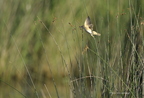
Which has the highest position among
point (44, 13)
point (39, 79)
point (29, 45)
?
point (44, 13)

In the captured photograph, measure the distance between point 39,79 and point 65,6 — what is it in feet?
4.28

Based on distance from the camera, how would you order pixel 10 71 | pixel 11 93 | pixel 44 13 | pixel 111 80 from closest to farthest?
1. pixel 111 80
2. pixel 11 93
3. pixel 10 71
4. pixel 44 13

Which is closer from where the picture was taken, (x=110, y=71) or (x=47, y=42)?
(x=110, y=71)

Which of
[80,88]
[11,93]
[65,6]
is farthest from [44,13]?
[80,88]

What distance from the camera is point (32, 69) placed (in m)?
7.55

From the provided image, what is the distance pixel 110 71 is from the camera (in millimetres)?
3346

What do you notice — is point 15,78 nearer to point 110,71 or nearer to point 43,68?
point 43,68

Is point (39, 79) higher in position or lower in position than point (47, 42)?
lower

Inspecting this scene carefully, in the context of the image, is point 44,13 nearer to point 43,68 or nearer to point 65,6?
point 65,6

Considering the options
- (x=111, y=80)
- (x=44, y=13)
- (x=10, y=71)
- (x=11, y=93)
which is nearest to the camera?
(x=111, y=80)

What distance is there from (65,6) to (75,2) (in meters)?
0.21

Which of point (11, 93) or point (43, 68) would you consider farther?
point (43, 68)

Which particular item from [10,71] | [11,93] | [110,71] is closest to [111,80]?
[110,71]

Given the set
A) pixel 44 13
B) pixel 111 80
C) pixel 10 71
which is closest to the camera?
pixel 111 80
